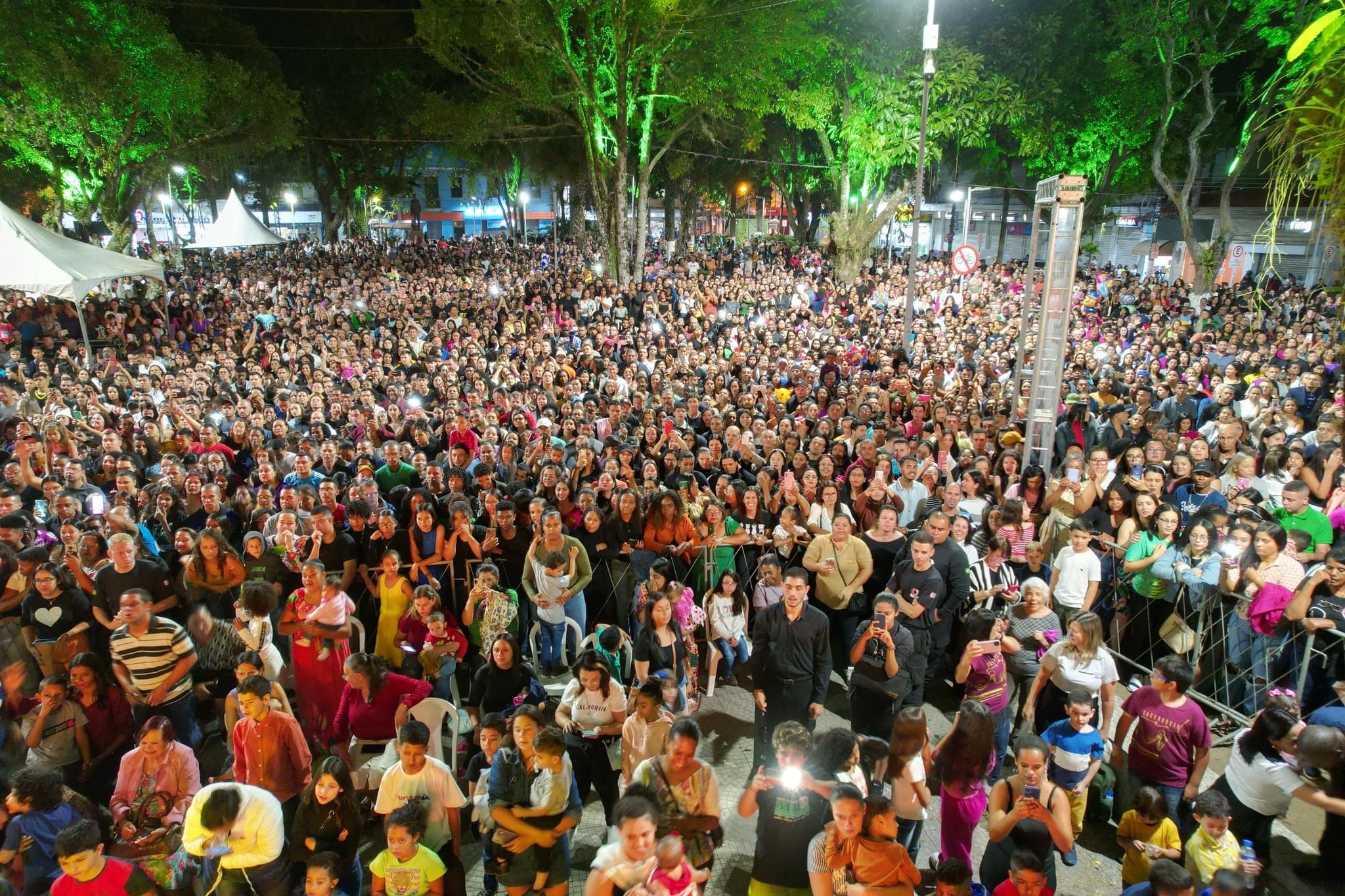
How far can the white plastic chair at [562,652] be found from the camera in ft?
20.4

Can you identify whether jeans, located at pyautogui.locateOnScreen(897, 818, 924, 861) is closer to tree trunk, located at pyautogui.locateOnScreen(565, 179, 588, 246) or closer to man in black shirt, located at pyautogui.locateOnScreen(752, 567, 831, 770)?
man in black shirt, located at pyautogui.locateOnScreen(752, 567, 831, 770)

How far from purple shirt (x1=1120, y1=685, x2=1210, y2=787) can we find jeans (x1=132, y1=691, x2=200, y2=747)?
554 centimetres

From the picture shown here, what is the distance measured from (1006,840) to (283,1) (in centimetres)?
3424

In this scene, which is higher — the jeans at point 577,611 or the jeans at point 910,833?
the jeans at point 577,611

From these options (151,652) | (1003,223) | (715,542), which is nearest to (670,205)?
(1003,223)

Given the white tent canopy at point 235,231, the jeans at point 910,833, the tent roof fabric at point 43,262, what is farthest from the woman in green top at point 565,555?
the white tent canopy at point 235,231

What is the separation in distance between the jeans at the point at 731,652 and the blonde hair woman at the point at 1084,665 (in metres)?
2.06

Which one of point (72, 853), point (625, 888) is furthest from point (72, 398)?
point (625, 888)

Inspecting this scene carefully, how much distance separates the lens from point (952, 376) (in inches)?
513

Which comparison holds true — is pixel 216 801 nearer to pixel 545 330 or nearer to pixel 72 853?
pixel 72 853

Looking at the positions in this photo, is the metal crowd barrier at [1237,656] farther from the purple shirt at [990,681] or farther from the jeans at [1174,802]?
the purple shirt at [990,681]

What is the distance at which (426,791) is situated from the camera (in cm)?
396

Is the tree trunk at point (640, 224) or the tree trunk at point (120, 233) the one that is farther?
the tree trunk at point (640, 224)

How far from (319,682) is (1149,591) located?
588cm
